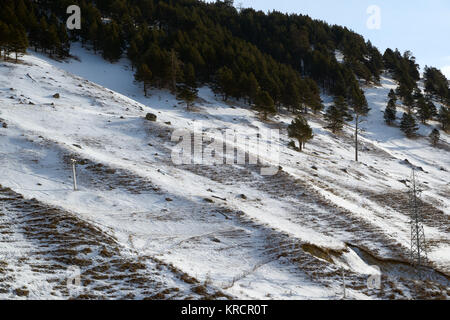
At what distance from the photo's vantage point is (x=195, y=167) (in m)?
24.2

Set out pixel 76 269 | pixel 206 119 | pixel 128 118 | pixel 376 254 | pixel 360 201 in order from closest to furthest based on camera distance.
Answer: pixel 76 269
pixel 376 254
pixel 360 201
pixel 128 118
pixel 206 119

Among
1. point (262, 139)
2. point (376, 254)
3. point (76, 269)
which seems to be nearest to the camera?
point (76, 269)

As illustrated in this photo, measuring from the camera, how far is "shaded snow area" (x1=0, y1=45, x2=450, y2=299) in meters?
10.8

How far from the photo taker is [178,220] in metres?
15.8

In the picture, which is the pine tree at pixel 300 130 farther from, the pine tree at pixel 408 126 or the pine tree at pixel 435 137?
the pine tree at pixel 408 126

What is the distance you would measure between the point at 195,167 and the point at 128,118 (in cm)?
1342

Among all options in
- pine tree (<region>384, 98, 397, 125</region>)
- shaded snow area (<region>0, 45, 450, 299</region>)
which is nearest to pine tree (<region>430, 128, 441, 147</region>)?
pine tree (<region>384, 98, 397, 125</region>)

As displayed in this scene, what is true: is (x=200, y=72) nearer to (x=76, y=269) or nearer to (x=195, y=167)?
(x=195, y=167)

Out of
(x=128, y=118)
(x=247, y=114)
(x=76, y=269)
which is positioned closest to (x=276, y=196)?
(x=76, y=269)

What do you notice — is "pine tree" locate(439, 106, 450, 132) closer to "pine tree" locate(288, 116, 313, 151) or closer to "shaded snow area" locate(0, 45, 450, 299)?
"shaded snow area" locate(0, 45, 450, 299)

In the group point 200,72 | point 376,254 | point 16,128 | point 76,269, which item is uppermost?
point 200,72

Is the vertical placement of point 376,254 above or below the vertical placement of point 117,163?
below

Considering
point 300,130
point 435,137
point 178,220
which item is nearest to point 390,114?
point 435,137
